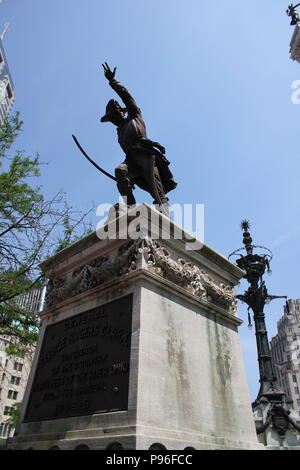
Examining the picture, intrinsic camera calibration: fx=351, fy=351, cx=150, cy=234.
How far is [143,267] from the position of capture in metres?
4.03

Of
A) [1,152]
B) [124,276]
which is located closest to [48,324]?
[124,276]

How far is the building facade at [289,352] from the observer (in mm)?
88250

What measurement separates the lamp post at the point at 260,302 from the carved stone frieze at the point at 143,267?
47.3 ft

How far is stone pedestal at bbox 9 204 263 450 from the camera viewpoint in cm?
342

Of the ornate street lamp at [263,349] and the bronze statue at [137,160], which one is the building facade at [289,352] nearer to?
the ornate street lamp at [263,349]

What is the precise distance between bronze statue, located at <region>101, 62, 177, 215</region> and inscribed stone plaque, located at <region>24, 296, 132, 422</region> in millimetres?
2029

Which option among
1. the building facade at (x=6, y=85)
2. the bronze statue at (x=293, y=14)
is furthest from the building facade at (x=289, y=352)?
the building facade at (x=6, y=85)

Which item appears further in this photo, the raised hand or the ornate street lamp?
the ornate street lamp

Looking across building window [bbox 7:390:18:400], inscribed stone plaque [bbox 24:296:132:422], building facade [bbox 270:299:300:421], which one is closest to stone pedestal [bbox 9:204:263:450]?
inscribed stone plaque [bbox 24:296:132:422]

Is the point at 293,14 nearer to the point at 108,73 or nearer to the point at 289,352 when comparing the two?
the point at 108,73

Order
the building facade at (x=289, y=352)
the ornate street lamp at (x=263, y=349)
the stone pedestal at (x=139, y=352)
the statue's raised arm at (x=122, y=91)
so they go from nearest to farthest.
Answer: the stone pedestal at (x=139, y=352) < the statue's raised arm at (x=122, y=91) < the ornate street lamp at (x=263, y=349) < the building facade at (x=289, y=352)

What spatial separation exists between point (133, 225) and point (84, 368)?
5.96 ft

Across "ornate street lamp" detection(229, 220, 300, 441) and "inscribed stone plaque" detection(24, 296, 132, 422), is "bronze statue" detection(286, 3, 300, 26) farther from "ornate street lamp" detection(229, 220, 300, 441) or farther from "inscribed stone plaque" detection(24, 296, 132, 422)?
"inscribed stone plaque" detection(24, 296, 132, 422)

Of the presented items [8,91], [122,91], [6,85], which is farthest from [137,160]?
[8,91]
